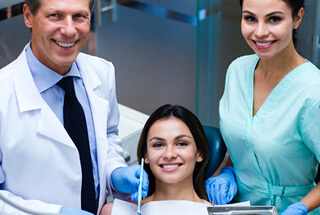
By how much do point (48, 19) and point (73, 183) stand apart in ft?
1.67

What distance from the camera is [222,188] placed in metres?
1.81

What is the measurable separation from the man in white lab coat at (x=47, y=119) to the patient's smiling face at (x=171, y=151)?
0.11m

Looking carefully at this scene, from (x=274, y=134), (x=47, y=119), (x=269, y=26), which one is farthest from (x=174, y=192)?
(x=269, y=26)

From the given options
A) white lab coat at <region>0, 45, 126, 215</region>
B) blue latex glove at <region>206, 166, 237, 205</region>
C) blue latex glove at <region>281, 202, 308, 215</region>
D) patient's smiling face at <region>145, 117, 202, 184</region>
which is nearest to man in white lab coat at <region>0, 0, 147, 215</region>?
white lab coat at <region>0, 45, 126, 215</region>

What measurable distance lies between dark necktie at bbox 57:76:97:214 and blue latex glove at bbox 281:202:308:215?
62 cm

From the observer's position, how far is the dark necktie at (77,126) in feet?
5.57

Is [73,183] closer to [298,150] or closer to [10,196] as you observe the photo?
[10,196]

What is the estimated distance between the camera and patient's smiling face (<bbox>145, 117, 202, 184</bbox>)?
6.07ft

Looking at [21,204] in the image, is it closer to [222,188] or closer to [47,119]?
[47,119]

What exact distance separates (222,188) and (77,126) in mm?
523

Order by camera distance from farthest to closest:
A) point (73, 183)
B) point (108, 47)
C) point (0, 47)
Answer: point (108, 47) < point (0, 47) < point (73, 183)

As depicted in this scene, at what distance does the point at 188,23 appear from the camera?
336 cm

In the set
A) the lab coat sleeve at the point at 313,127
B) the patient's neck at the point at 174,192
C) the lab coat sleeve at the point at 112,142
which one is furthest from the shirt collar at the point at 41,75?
the lab coat sleeve at the point at 313,127

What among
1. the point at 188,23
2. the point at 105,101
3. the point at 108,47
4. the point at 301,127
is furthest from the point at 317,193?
the point at 108,47
